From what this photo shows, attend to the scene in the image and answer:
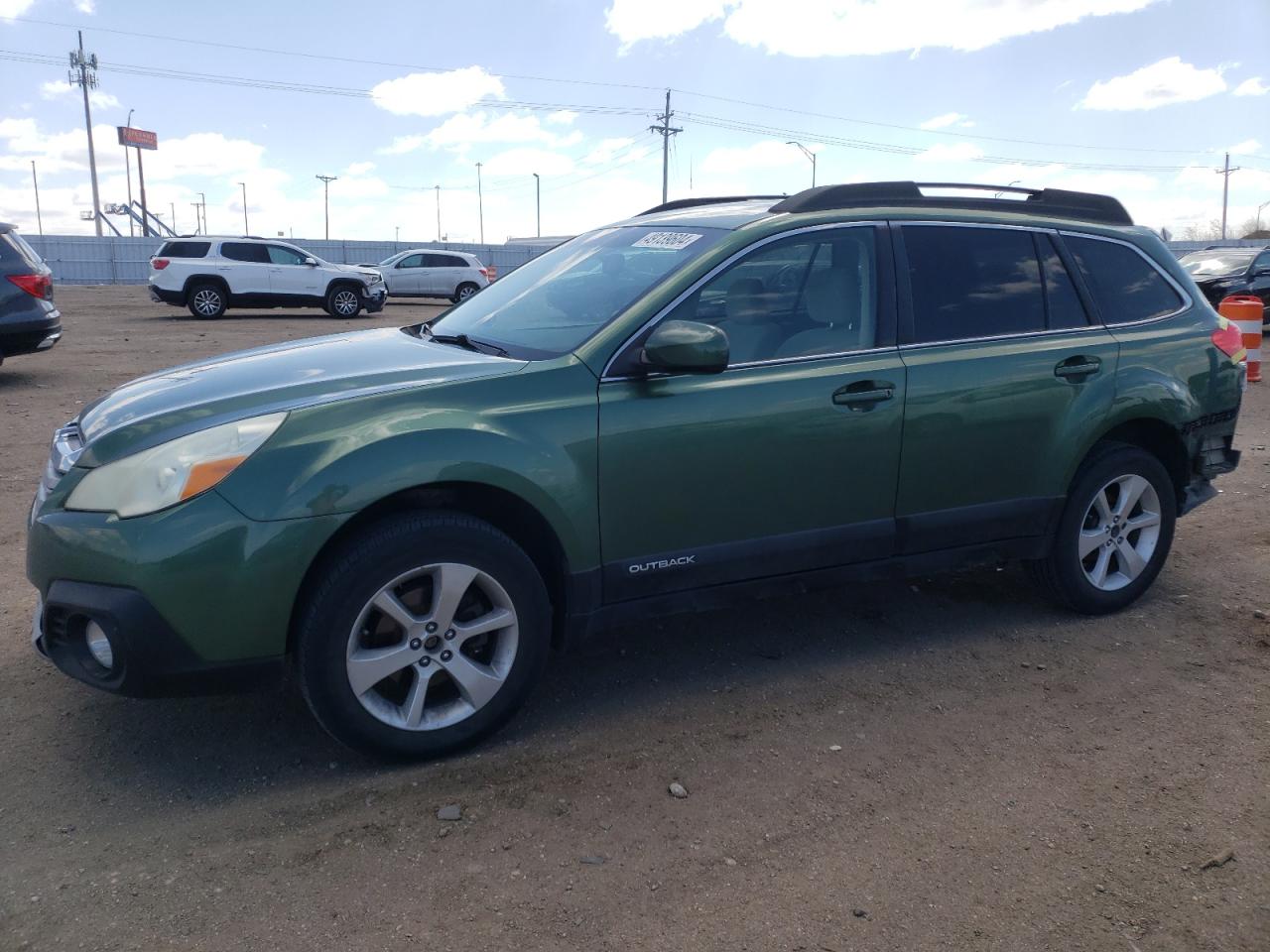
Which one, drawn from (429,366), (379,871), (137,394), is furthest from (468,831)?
(137,394)

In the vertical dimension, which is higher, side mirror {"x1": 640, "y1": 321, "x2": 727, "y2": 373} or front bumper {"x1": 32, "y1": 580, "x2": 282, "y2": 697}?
side mirror {"x1": 640, "y1": 321, "x2": 727, "y2": 373}

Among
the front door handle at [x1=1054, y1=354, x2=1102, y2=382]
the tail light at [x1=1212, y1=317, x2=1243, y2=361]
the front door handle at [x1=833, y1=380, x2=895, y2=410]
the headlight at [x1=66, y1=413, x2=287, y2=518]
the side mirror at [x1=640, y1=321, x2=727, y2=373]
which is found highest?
the side mirror at [x1=640, y1=321, x2=727, y2=373]

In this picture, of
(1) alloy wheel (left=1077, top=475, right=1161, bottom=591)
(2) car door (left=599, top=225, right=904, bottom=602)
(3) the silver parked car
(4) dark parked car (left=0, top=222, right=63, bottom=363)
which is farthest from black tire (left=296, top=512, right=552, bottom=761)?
(3) the silver parked car

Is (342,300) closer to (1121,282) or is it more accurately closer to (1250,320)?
(1250,320)

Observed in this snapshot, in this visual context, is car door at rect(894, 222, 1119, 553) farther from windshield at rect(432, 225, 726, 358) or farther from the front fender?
the front fender

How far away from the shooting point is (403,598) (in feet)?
10.6

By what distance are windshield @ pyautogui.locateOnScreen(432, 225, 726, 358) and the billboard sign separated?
9102 cm

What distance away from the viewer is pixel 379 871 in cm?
279

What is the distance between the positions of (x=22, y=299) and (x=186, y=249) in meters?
12.7

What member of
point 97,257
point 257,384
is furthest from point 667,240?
point 97,257

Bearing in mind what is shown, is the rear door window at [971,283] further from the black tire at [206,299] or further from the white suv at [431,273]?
the white suv at [431,273]

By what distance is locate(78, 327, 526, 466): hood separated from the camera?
323 centimetres

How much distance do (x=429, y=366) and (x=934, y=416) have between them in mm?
1927

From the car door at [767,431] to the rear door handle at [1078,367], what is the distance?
846mm
